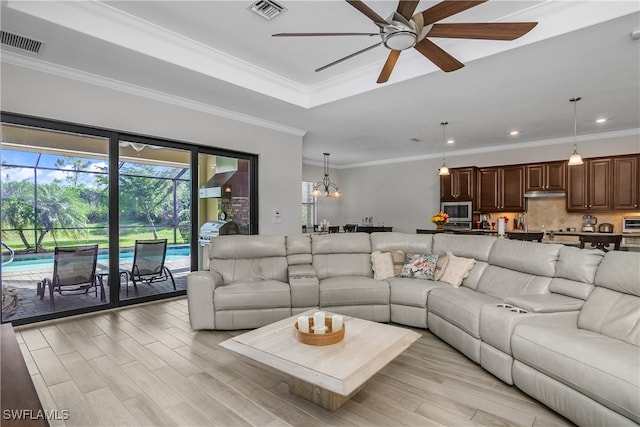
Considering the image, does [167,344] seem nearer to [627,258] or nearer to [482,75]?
[627,258]

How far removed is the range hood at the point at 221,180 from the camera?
5234 mm

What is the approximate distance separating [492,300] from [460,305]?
0.33 meters

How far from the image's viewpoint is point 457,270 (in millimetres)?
3682

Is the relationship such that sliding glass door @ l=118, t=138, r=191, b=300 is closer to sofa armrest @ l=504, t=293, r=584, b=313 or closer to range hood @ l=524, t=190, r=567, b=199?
sofa armrest @ l=504, t=293, r=584, b=313

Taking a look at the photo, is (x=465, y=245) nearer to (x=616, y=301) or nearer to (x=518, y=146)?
(x=616, y=301)

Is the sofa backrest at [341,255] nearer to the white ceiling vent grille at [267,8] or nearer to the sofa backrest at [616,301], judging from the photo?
the sofa backrest at [616,301]

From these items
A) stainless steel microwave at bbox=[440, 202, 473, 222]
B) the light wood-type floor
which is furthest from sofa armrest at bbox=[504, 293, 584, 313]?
stainless steel microwave at bbox=[440, 202, 473, 222]

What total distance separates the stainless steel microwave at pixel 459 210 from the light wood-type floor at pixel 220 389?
4978mm

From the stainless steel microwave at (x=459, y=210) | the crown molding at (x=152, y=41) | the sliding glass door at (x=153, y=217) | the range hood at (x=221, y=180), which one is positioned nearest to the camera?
the crown molding at (x=152, y=41)

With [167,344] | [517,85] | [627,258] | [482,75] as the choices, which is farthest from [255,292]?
[517,85]

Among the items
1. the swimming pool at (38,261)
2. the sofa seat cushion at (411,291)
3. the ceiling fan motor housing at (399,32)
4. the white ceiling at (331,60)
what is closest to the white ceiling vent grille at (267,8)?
the white ceiling at (331,60)

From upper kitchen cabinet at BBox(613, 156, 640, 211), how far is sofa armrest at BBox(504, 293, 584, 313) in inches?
190

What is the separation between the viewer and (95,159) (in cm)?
412

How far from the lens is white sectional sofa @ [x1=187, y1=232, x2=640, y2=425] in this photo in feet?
6.17
